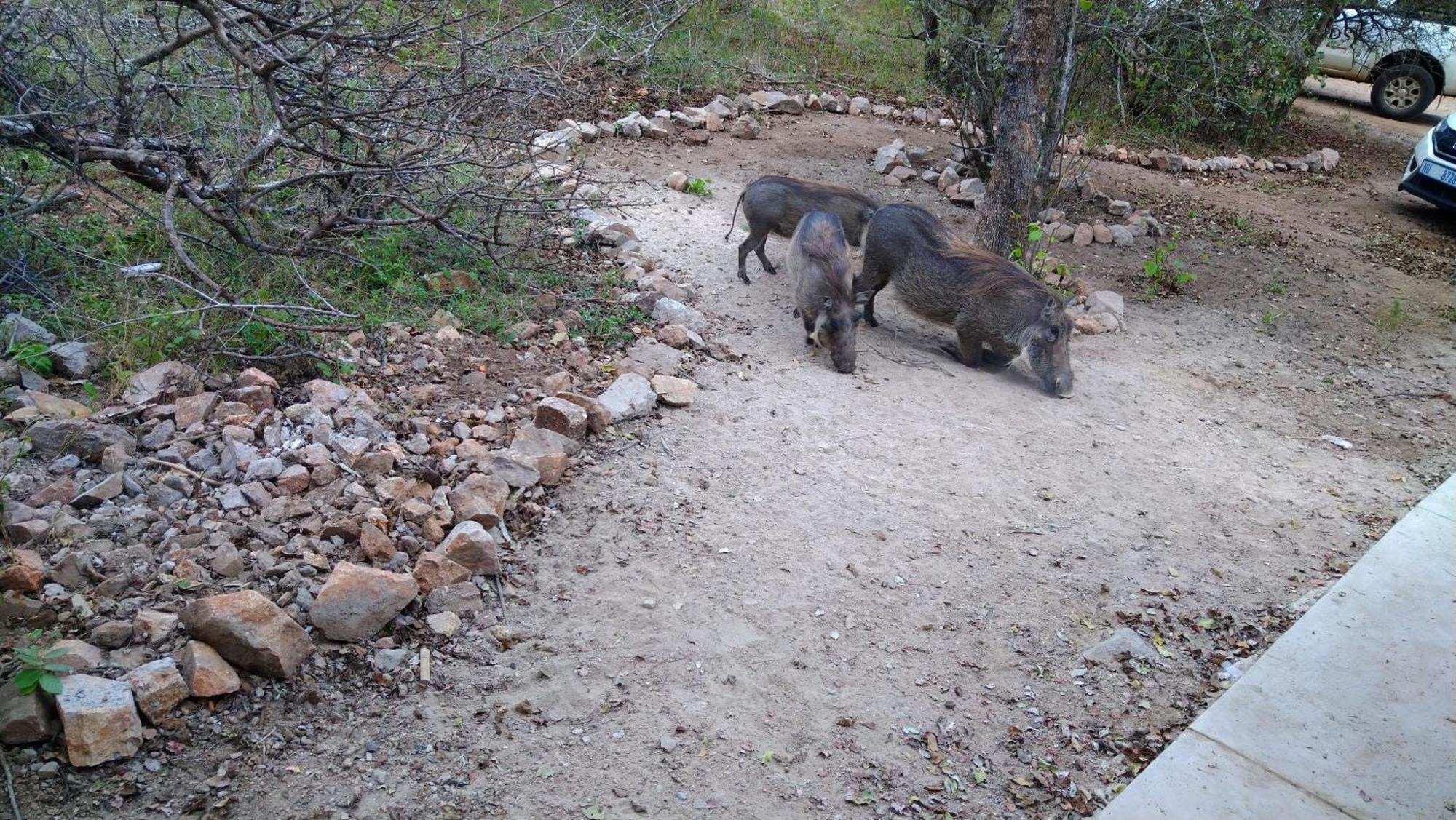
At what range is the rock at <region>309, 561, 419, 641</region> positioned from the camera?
3.49 metres

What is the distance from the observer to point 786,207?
24.0ft

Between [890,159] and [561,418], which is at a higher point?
[890,159]

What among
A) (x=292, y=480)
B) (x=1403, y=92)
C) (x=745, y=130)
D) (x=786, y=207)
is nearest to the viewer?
A: (x=292, y=480)

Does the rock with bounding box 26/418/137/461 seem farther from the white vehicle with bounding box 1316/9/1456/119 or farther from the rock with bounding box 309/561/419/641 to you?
the white vehicle with bounding box 1316/9/1456/119

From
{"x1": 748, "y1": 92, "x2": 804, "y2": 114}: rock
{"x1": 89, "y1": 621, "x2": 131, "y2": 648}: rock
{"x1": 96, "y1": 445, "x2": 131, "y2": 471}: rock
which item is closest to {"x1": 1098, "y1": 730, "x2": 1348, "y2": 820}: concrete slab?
{"x1": 89, "y1": 621, "x2": 131, "y2": 648}: rock

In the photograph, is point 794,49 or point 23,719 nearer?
point 23,719

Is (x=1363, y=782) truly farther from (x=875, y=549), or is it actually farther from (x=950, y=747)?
(x=875, y=549)

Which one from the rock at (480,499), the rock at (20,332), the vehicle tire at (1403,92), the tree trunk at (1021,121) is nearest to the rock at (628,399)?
the rock at (480,499)

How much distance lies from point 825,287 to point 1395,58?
1311 cm

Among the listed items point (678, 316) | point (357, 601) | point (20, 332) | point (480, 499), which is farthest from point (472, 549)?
point (678, 316)

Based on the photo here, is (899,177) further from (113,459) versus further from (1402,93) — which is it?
(1402,93)

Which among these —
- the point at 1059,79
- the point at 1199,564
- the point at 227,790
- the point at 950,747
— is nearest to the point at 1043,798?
the point at 950,747

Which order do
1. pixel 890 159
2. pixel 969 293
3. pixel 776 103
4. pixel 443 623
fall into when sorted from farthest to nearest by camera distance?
A: pixel 776 103 → pixel 890 159 → pixel 969 293 → pixel 443 623

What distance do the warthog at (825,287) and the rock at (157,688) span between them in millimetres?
4001
